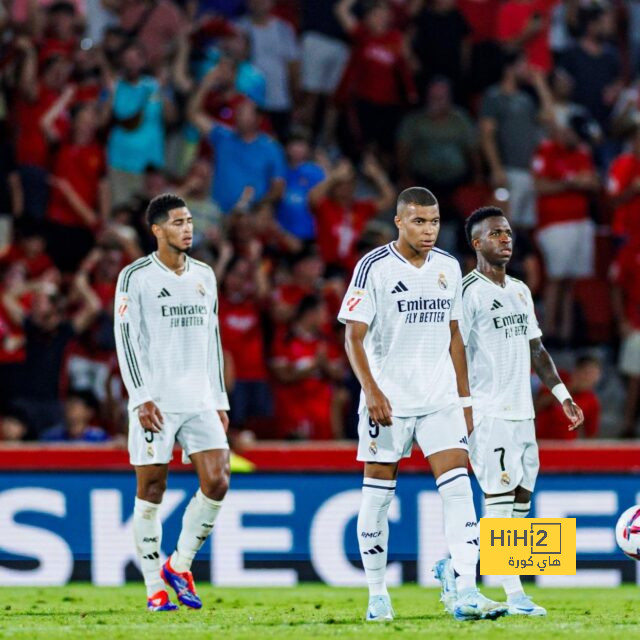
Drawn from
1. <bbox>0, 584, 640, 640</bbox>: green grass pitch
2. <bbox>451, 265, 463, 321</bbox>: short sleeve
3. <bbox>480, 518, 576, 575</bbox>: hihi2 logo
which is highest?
<bbox>451, 265, 463, 321</bbox>: short sleeve

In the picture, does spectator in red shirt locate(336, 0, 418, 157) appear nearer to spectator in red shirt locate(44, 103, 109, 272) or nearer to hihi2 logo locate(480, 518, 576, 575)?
spectator in red shirt locate(44, 103, 109, 272)

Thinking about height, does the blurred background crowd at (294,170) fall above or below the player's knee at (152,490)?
above

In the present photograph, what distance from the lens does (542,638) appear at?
7.64 m

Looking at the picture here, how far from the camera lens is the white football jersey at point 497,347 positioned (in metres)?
9.14

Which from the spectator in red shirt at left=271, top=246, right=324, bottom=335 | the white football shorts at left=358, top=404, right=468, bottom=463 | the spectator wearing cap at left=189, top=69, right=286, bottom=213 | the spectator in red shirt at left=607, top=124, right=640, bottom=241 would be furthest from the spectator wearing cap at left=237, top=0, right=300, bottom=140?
the white football shorts at left=358, top=404, right=468, bottom=463

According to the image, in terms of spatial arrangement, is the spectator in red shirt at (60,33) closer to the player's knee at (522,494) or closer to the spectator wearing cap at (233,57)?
the spectator wearing cap at (233,57)

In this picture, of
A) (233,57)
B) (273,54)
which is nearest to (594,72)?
(273,54)

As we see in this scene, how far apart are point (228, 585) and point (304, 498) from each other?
3.11ft

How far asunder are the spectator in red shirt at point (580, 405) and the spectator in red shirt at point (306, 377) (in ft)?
6.56

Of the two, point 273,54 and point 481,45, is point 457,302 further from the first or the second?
point 481,45

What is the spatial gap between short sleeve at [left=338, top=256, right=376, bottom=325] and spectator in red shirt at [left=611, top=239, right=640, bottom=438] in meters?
7.84

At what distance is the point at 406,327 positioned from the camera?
838 cm

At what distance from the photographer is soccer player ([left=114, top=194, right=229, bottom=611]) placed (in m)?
9.33

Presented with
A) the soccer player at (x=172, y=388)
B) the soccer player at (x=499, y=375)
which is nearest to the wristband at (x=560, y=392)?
the soccer player at (x=499, y=375)
